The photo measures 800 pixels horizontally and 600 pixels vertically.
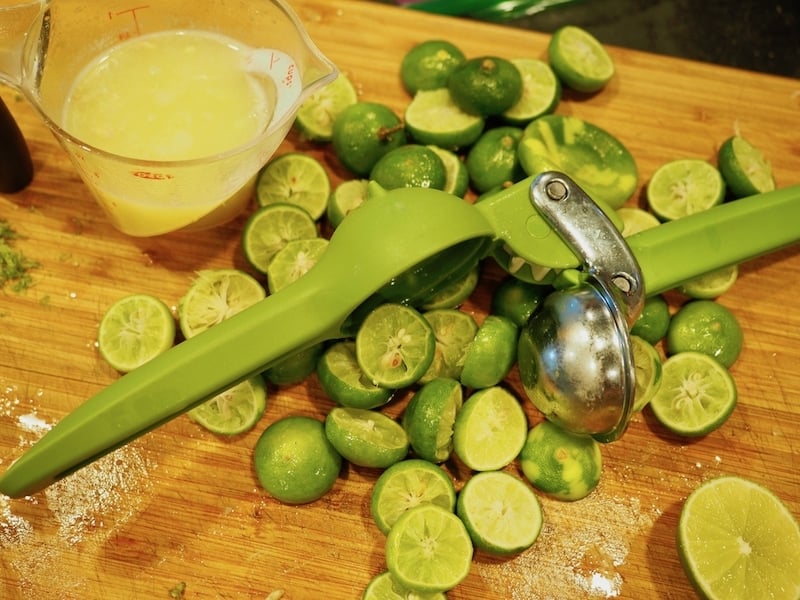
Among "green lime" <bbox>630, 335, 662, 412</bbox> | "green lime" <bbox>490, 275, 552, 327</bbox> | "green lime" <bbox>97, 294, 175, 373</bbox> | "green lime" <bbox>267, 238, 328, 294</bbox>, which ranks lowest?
"green lime" <bbox>630, 335, 662, 412</bbox>

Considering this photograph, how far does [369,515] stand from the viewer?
2.00 metres

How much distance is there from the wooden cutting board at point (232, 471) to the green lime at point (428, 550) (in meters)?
0.19

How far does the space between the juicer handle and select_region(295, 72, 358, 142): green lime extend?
3.43ft

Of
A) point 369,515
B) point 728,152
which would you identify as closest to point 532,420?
point 369,515

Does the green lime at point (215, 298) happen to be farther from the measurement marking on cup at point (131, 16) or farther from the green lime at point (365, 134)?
the measurement marking on cup at point (131, 16)

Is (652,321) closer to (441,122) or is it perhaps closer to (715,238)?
(715,238)

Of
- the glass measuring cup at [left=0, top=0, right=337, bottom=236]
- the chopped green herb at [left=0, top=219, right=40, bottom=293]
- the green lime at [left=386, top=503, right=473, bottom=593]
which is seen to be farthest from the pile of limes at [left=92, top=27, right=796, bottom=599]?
the chopped green herb at [left=0, top=219, right=40, bottom=293]

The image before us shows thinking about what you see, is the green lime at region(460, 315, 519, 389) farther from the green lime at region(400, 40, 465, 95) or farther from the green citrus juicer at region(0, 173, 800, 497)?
the green lime at region(400, 40, 465, 95)

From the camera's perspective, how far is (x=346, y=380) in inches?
77.0

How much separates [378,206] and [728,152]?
1.29 m

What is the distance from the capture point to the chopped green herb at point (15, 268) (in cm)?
219

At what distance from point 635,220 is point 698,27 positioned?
1521 millimetres

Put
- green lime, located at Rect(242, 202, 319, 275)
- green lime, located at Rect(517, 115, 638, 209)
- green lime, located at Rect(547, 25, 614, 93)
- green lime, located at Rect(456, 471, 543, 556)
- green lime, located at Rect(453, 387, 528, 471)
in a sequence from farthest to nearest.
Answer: green lime, located at Rect(547, 25, 614, 93) → green lime, located at Rect(517, 115, 638, 209) → green lime, located at Rect(242, 202, 319, 275) → green lime, located at Rect(453, 387, 528, 471) → green lime, located at Rect(456, 471, 543, 556)

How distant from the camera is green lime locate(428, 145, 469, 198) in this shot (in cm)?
225
